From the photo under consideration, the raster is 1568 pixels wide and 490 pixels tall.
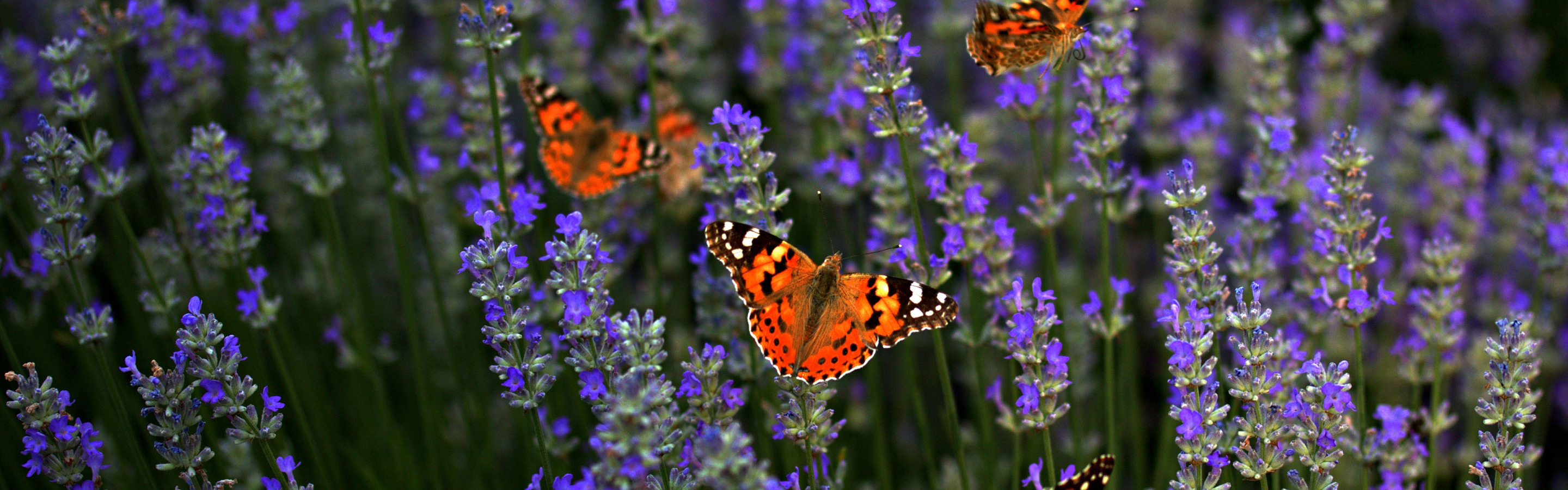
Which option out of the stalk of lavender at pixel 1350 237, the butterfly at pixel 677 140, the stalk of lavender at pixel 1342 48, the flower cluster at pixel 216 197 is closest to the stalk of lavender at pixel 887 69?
the stalk of lavender at pixel 1350 237

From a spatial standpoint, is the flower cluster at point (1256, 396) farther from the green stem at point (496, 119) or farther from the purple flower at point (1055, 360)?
the green stem at point (496, 119)

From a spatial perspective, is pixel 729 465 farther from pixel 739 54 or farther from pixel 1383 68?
pixel 1383 68

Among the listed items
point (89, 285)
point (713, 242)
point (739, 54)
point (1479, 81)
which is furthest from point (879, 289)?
point (1479, 81)

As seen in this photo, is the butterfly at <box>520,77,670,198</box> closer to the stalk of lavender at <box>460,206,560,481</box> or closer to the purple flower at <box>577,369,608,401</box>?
the stalk of lavender at <box>460,206,560,481</box>

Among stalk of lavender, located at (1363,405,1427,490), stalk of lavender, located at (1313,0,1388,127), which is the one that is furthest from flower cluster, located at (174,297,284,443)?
stalk of lavender, located at (1313,0,1388,127)

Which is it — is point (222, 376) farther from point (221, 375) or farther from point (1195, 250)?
point (1195, 250)

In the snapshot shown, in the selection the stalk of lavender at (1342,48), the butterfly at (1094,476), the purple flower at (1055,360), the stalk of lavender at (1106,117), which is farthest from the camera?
the stalk of lavender at (1342,48)
